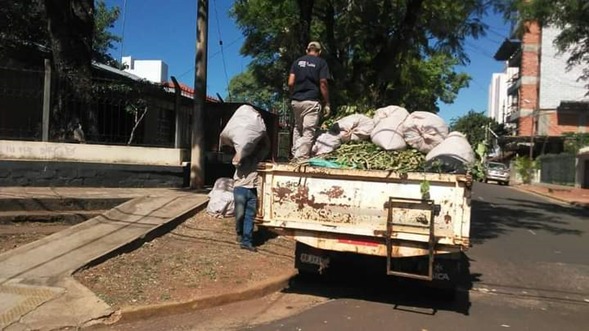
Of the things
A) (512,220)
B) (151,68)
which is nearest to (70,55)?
(512,220)

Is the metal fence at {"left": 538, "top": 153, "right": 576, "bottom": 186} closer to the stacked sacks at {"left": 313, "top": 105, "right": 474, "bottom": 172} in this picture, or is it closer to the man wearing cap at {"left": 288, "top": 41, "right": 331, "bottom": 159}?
the man wearing cap at {"left": 288, "top": 41, "right": 331, "bottom": 159}

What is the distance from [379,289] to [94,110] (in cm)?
732

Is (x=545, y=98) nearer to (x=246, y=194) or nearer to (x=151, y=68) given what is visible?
(x=151, y=68)

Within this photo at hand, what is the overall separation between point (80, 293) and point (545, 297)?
5401 millimetres

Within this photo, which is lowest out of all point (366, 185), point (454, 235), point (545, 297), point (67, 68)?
point (545, 297)

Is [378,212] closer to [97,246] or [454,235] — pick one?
[454,235]

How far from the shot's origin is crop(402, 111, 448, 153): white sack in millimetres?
7535

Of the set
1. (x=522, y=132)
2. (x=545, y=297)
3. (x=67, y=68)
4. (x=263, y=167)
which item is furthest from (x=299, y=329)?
(x=522, y=132)

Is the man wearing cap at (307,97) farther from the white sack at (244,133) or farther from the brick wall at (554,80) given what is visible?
the brick wall at (554,80)

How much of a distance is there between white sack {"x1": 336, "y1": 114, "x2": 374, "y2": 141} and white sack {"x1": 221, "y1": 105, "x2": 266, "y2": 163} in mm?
1127

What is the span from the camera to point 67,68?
38.9 feet

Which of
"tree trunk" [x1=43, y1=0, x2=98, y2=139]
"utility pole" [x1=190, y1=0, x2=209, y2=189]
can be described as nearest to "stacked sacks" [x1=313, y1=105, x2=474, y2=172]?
"utility pole" [x1=190, y1=0, x2=209, y2=189]

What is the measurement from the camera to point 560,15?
1850 cm

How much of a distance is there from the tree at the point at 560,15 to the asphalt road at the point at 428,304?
26.8 ft
